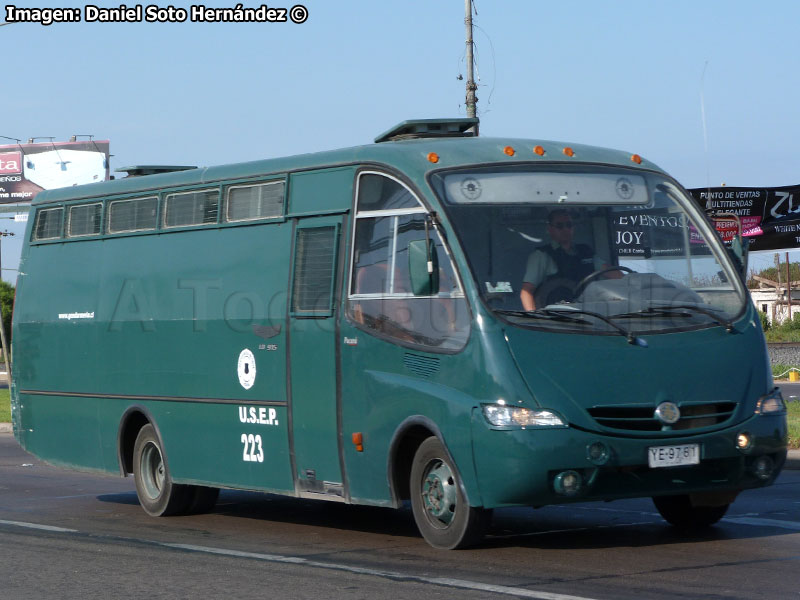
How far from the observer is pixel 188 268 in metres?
12.5

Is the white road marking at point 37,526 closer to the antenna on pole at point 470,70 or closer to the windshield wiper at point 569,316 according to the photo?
the windshield wiper at point 569,316

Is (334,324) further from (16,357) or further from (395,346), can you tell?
(16,357)

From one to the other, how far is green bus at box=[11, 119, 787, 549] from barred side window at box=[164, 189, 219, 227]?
0.03 meters

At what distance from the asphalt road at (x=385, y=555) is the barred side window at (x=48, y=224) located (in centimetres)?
293

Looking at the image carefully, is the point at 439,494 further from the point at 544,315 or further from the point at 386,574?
the point at 544,315

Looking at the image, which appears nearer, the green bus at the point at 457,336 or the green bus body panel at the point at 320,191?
the green bus at the point at 457,336

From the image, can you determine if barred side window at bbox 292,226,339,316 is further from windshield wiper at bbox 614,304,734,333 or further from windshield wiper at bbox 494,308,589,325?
windshield wiper at bbox 614,304,734,333

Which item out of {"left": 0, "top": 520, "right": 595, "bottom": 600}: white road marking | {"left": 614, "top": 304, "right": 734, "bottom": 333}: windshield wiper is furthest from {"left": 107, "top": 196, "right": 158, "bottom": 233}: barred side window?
{"left": 614, "top": 304, "right": 734, "bottom": 333}: windshield wiper

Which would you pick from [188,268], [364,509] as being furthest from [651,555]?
[188,268]

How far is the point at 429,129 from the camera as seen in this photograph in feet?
36.7

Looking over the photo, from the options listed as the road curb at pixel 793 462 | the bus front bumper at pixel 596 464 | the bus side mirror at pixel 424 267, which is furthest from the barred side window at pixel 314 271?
the road curb at pixel 793 462

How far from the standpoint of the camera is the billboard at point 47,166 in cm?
7262

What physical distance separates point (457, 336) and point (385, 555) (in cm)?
161

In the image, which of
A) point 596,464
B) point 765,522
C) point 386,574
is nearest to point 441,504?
point 386,574
